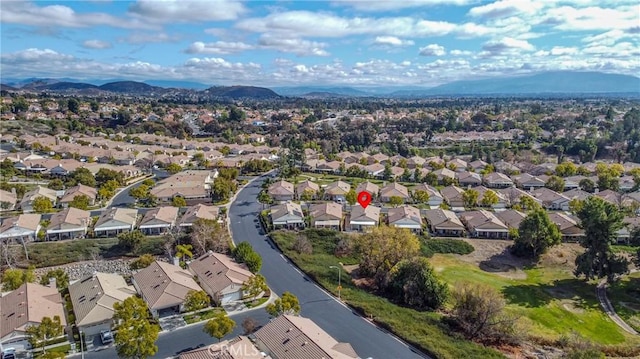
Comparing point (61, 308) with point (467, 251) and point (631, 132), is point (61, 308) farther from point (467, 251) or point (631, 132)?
point (631, 132)

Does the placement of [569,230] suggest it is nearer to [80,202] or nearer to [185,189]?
[185,189]

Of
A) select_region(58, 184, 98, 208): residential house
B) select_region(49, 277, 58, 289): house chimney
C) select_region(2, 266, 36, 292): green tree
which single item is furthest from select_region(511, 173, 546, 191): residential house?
select_region(2, 266, 36, 292): green tree

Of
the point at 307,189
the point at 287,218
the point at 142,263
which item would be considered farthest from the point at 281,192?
the point at 142,263

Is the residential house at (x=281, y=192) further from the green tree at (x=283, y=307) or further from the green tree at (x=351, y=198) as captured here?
the green tree at (x=283, y=307)

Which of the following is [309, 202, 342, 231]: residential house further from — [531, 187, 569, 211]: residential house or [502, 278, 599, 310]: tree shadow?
[531, 187, 569, 211]: residential house

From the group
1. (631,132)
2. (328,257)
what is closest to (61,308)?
(328,257)
